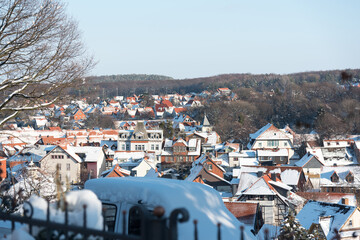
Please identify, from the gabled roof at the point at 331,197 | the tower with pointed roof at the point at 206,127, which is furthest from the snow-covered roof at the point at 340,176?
the tower with pointed roof at the point at 206,127

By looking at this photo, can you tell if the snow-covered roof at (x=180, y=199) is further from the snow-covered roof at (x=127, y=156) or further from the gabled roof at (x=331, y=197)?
the snow-covered roof at (x=127, y=156)

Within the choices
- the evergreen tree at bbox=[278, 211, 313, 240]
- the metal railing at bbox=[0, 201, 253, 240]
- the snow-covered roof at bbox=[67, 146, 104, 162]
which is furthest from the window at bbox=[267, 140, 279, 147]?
the metal railing at bbox=[0, 201, 253, 240]

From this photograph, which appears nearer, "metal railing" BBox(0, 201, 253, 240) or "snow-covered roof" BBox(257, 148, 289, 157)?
"metal railing" BBox(0, 201, 253, 240)

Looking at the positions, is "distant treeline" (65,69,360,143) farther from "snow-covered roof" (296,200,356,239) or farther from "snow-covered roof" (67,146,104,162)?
"snow-covered roof" (296,200,356,239)

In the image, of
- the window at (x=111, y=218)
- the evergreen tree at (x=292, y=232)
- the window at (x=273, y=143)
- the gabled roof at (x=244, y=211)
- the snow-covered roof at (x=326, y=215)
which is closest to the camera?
the window at (x=111, y=218)

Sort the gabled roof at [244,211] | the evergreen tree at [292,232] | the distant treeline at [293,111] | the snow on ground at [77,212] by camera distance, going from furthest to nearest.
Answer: the distant treeline at [293,111]
the gabled roof at [244,211]
the evergreen tree at [292,232]
the snow on ground at [77,212]

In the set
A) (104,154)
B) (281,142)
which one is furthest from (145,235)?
(281,142)

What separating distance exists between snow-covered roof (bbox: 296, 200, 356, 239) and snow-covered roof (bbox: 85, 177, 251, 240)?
13186 mm

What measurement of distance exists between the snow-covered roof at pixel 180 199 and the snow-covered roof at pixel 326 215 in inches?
519

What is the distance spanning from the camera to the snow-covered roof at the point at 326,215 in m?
16.1

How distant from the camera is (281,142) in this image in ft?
139

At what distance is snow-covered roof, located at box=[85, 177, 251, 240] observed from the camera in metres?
3.41

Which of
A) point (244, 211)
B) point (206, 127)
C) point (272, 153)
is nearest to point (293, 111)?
point (206, 127)

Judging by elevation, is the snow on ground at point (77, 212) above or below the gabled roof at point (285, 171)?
above
